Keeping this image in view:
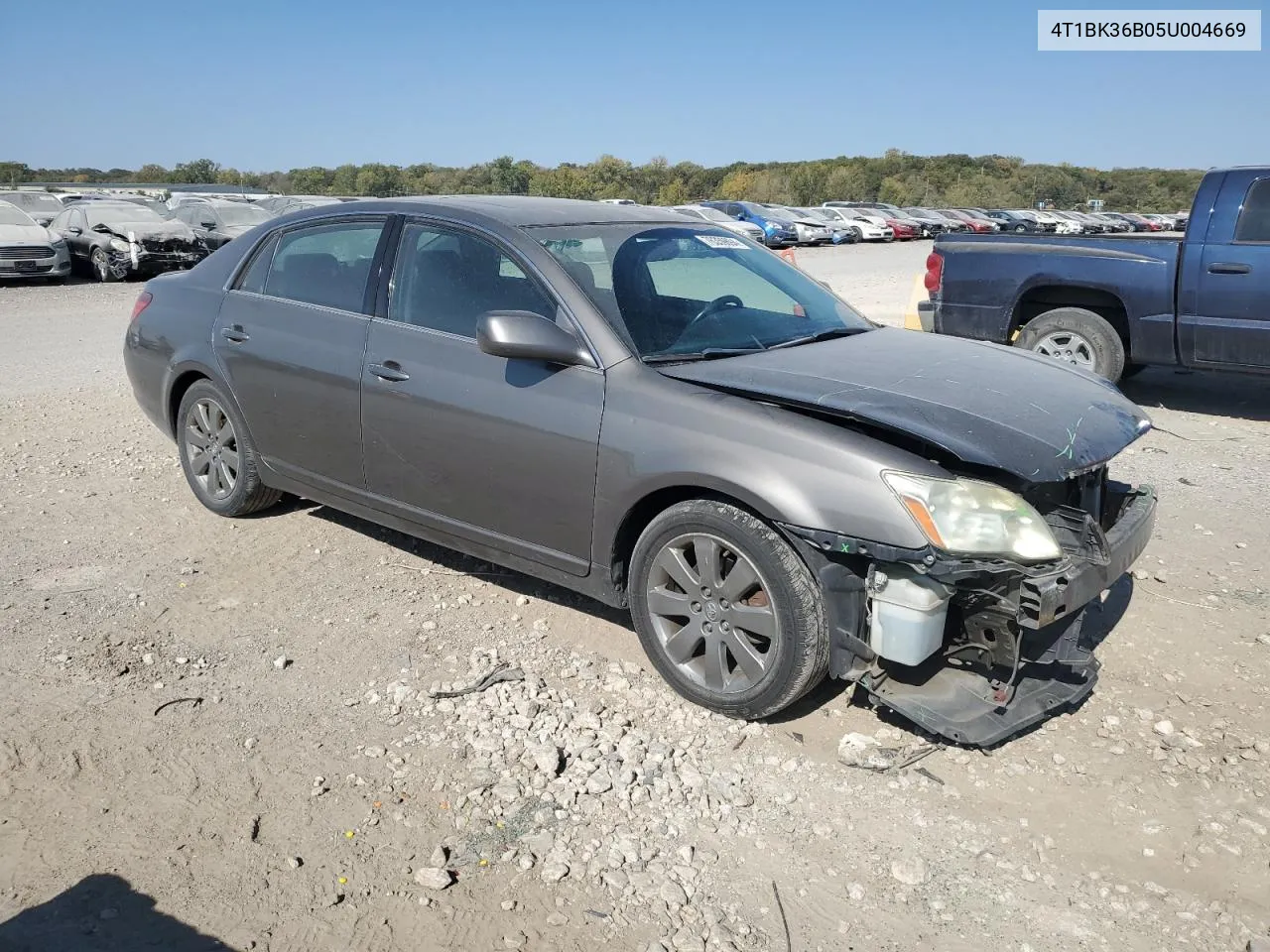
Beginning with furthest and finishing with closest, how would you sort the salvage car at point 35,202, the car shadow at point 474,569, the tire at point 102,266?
1. the salvage car at point 35,202
2. the tire at point 102,266
3. the car shadow at point 474,569

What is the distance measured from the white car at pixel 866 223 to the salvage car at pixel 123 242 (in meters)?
26.9

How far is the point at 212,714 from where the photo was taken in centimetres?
365

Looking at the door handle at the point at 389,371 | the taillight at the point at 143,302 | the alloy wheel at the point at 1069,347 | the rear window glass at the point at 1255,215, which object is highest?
the rear window glass at the point at 1255,215

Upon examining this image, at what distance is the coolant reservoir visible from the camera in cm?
321

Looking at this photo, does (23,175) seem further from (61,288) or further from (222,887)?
(222,887)

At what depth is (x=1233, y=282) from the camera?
25.2 ft

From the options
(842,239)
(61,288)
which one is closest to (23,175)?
(842,239)

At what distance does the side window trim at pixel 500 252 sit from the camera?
388cm

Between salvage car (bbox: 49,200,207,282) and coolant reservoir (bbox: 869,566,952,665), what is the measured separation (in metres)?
18.4

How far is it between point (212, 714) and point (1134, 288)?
731 cm

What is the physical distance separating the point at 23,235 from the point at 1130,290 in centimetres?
1725

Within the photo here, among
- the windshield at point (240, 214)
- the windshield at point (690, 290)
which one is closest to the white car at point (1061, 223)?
the windshield at point (240, 214)

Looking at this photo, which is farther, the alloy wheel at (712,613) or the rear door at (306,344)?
the rear door at (306,344)

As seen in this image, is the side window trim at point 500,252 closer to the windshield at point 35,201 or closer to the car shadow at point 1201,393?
the car shadow at point 1201,393
